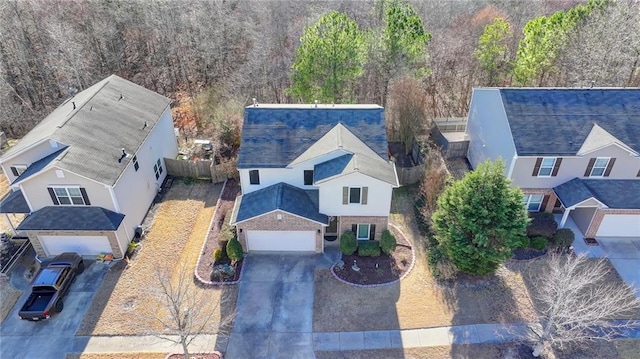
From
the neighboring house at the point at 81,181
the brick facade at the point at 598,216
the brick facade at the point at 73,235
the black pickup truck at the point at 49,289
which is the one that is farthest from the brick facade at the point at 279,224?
the brick facade at the point at 598,216

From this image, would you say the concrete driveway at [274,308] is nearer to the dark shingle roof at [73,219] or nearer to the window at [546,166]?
the dark shingle roof at [73,219]

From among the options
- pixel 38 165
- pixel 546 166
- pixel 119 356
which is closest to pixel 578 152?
pixel 546 166

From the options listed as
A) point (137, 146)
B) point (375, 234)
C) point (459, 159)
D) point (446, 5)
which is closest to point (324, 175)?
point (375, 234)

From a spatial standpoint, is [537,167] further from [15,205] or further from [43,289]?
[15,205]

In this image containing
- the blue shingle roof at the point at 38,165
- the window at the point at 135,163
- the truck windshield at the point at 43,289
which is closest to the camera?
the truck windshield at the point at 43,289

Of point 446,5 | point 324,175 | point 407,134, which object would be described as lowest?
point 407,134

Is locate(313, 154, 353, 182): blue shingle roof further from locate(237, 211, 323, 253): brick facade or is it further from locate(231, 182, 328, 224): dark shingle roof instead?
locate(237, 211, 323, 253): brick facade

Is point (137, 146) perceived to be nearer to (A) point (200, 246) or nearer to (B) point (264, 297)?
(A) point (200, 246)

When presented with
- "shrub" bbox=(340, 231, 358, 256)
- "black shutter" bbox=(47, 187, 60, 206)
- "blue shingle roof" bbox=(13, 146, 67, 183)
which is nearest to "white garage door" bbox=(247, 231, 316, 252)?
"shrub" bbox=(340, 231, 358, 256)
